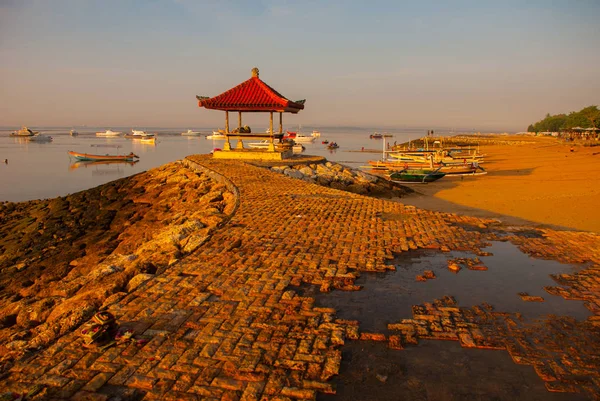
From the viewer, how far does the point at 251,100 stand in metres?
18.4

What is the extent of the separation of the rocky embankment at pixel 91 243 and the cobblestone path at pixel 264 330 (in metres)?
0.68

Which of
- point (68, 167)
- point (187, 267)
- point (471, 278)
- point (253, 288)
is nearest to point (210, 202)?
point (187, 267)

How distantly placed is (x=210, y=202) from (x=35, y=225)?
7.40 metres

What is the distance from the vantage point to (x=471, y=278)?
18.4 feet

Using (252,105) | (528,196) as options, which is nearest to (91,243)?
(252,105)

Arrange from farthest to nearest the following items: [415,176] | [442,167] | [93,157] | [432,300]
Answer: [93,157]
[442,167]
[415,176]
[432,300]

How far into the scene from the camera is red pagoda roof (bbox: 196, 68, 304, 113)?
Result: 59.3ft

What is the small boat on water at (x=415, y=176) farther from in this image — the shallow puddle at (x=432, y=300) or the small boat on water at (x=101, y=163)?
the small boat on water at (x=101, y=163)

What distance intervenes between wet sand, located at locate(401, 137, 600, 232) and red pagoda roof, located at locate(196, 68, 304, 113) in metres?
7.08

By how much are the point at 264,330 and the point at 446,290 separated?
102 inches

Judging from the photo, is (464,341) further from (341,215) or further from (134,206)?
(134,206)

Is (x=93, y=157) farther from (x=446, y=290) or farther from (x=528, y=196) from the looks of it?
(x=446, y=290)

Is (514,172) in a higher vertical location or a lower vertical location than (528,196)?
higher

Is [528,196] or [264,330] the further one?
[528,196]
